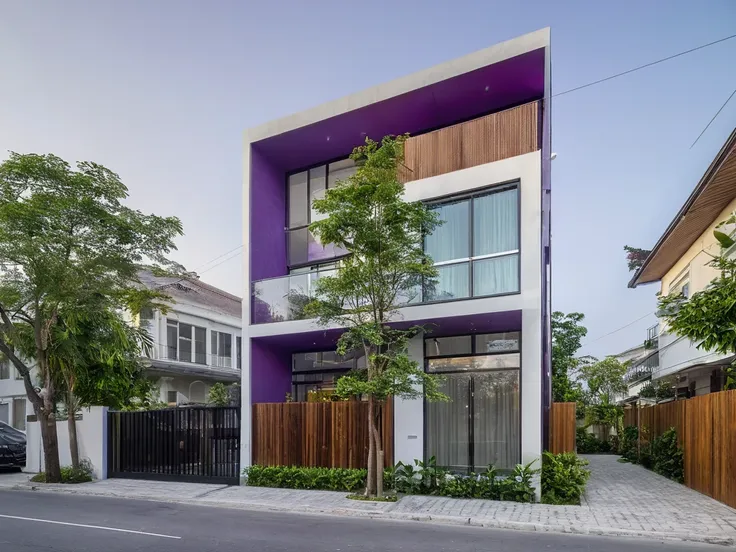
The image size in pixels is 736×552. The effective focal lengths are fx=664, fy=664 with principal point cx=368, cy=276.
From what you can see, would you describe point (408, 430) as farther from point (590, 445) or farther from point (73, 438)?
point (590, 445)

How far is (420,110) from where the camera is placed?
15227 millimetres

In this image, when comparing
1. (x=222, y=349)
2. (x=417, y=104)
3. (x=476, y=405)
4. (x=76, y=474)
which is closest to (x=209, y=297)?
(x=222, y=349)

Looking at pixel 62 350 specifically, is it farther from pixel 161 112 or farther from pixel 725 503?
pixel 725 503

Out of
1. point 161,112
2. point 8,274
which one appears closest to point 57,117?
point 161,112

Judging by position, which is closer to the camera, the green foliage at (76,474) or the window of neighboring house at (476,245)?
the window of neighboring house at (476,245)

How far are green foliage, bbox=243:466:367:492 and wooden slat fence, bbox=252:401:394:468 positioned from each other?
0.25 metres

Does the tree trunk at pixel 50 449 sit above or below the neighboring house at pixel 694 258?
below

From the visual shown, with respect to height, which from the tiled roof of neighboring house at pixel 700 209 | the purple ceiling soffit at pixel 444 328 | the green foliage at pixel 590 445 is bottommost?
the green foliage at pixel 590 445

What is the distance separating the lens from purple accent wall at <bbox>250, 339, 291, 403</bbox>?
16286 millimetres

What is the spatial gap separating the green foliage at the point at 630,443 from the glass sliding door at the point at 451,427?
30.0 ft

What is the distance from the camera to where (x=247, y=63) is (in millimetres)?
14766

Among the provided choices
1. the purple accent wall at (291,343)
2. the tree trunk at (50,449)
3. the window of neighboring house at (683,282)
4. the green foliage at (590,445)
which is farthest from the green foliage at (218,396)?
the window of neighboring house at (683,282)

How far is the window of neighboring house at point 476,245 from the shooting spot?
1299 centimetres

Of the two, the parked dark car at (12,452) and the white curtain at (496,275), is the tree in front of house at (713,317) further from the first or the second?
the parked dark car at (12,452)
